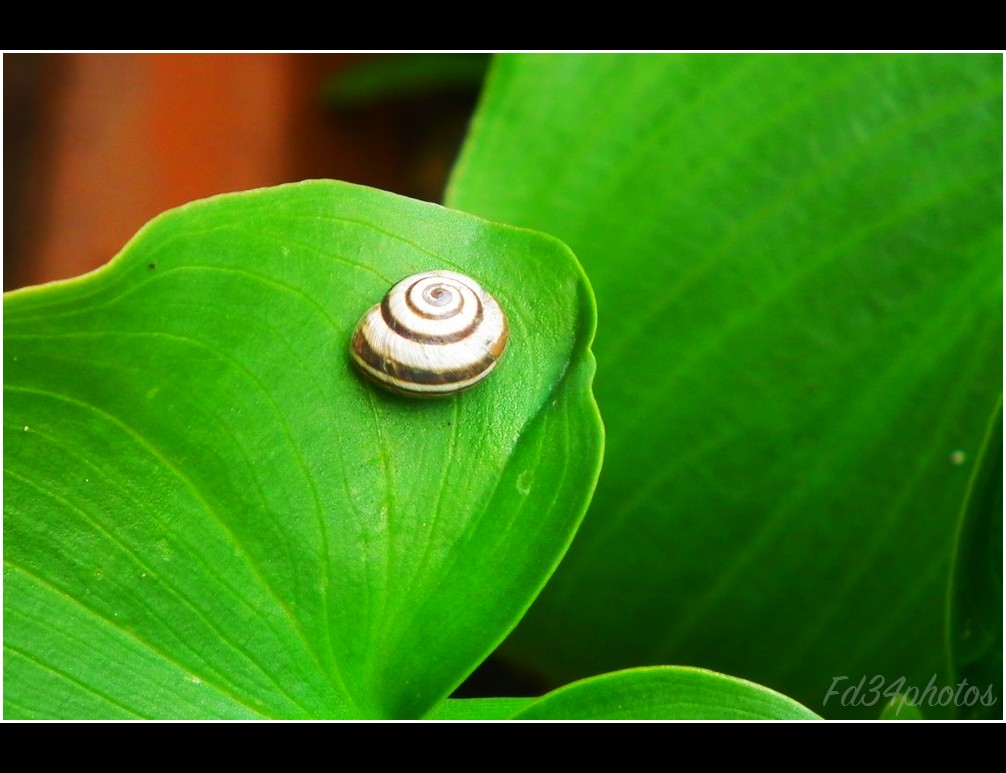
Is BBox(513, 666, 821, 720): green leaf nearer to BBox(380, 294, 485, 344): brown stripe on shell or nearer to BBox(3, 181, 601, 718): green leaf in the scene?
BBox(3, 181, 601, 718): green leaf

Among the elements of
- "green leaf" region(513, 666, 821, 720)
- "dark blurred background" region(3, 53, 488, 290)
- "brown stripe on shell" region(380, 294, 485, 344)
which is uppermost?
"brown stripe on shell" region(380, 294, 485, 344)

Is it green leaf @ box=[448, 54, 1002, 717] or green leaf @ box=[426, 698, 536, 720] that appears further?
green leaf @ box=[448, 54, 1002, 717]

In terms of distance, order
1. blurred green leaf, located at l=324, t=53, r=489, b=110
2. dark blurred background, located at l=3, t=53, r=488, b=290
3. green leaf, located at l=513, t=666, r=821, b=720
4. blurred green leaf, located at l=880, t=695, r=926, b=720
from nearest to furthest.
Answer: green leaf, located at l=513, t=666, r=821, b=720
blurred green leaf, located at l=880, t=695, r=926, b=720
dark blurred background, located at l=3, t=53, r=488, b=290
blurred green leaf, located at l=324, t=53, r=489, b=110

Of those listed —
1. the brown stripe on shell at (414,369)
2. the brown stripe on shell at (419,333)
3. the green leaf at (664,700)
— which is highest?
the brown stripe on shell at (419,333)

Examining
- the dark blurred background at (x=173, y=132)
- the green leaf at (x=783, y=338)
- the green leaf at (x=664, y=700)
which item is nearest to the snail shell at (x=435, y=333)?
the green leaf at (x=664, y=700)

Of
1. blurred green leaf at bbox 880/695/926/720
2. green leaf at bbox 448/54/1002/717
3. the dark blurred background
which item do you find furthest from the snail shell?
the dark blurred background

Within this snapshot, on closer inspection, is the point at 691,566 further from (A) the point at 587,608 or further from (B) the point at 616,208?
(B) the point at 616,208

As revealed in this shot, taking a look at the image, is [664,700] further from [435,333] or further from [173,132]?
[173,132]

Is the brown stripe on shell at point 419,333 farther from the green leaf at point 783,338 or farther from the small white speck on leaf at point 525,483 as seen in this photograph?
the green leaf at point 783,338
